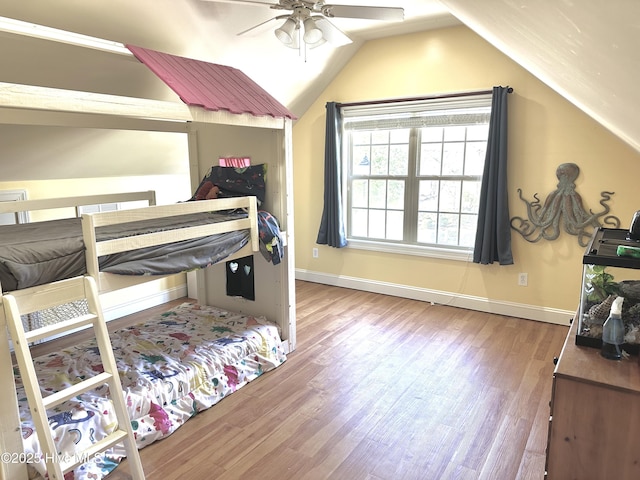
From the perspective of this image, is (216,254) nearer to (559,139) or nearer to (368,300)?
(368,300)

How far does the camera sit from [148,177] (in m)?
4.09

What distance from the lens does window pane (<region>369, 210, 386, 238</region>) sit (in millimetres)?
4613

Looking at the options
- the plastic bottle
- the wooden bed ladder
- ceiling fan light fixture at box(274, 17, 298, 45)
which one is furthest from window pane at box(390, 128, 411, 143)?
the wooden bed ladder

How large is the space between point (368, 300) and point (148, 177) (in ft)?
8.06

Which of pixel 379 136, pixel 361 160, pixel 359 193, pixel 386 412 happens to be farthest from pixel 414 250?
pixel 386 412

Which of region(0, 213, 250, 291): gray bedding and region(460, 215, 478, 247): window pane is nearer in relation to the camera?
region(0, 213, 250, 291): gray bedding

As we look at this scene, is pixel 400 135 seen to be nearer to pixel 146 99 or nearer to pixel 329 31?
pixel 329 31

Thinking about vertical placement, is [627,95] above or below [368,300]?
above

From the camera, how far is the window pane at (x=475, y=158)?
155 inches

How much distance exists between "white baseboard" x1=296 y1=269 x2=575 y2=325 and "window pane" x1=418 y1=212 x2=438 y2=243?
0.51m

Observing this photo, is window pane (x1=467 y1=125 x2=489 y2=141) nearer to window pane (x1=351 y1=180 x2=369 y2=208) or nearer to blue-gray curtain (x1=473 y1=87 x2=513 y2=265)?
blue-gray curtain (x1=473 y1=87 x2=513 y2=265)

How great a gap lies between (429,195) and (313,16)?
2.25 metres

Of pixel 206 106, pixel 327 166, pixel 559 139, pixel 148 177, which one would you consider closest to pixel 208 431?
pixel 206 106

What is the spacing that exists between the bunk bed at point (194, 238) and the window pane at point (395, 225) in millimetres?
1737
